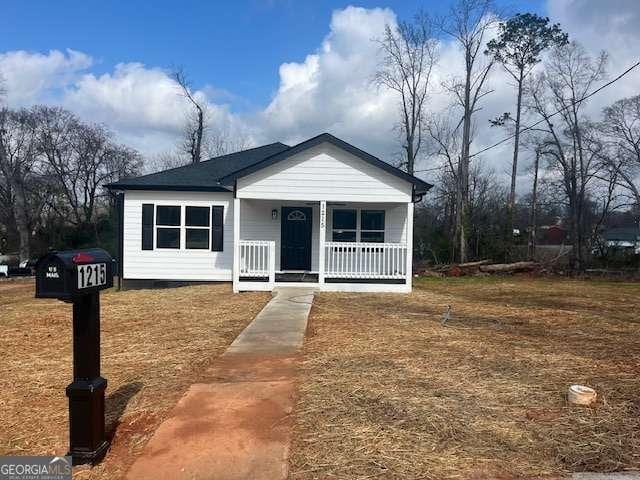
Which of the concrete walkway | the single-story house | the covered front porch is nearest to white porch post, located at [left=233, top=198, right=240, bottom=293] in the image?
the single-story house

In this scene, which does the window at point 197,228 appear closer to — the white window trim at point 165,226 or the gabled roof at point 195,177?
the white window trim at point 165,226

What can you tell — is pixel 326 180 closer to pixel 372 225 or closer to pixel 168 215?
pixel 372 225

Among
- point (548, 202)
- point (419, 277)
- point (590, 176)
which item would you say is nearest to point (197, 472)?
point (419, 277)

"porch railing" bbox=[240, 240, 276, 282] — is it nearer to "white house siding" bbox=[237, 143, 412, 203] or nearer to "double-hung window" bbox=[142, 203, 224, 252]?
"white house siding" bbox=[237, 143, 412, 203]

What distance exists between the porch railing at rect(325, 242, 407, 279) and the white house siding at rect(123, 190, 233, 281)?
11.1 ft

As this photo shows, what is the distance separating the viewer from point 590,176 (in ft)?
88.5

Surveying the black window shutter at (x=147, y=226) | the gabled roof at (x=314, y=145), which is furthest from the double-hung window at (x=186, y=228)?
the gabled roof at (x=314, y=145)

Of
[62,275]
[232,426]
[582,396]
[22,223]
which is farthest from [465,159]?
[22,223]

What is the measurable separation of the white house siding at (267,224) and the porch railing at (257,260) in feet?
4.99

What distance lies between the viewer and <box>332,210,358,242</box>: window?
49.4 feet

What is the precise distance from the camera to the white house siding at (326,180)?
12672 millimetres

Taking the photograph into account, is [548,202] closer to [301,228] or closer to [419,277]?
[419,277]

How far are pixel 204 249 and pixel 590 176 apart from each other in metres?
21.7

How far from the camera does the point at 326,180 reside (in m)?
12.7
